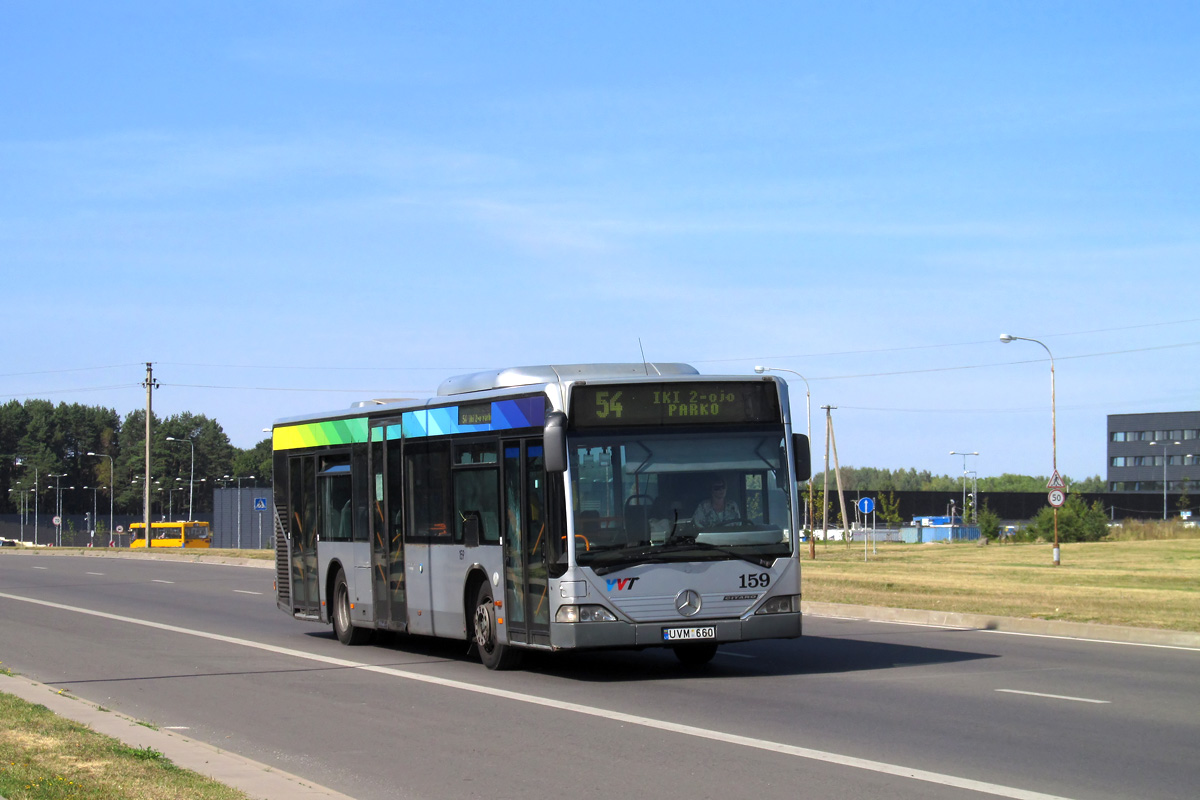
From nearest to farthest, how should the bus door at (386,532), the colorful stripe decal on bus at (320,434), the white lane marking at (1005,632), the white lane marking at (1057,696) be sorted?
the white lane marking at (1057,696)
the bus door at (386,532)
the white lane marking at (1005,632)
the colorful stripe decal on bus at (320,434)

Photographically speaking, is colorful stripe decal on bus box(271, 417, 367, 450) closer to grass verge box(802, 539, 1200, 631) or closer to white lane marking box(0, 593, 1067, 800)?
white lane marking box(0, 593, 1067, 800)

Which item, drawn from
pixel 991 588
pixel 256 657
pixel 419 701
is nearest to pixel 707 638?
pixel 419 701

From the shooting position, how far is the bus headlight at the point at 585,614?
13375 millimetres

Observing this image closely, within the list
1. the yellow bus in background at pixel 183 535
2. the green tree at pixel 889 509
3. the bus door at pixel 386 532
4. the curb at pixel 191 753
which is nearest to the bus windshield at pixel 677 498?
the bus door at pixel 386 532

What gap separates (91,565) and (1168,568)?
3847cm

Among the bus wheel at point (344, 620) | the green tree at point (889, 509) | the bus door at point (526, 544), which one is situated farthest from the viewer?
the green tree at point (889, 509)

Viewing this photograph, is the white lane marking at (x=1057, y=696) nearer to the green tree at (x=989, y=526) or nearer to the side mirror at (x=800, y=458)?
the side mirror at (x=800, y=458)

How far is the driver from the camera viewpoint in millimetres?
13734

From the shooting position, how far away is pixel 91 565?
5078 cm

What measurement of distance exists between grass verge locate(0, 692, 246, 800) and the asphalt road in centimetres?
93

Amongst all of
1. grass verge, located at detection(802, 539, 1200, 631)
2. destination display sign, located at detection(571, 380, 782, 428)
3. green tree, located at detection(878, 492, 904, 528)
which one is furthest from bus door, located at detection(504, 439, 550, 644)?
green tree, located at detection(878, 492, 904, 528)

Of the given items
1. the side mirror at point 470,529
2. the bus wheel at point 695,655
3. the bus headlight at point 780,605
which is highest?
the side mirror at point 470,529

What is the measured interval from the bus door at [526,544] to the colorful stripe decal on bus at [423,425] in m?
0.29

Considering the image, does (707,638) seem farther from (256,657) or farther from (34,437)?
(34,437)
